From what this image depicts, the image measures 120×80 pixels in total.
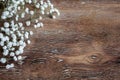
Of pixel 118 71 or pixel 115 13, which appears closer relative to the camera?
pixel 118 71

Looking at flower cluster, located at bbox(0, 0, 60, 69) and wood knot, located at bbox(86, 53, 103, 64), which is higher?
flower cluster, located at bbox(0, 0, 60, 69)

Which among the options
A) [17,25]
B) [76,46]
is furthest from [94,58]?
[17,25]

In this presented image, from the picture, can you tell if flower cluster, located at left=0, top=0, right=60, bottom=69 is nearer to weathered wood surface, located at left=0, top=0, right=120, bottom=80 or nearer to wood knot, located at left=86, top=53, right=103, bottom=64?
weathered wood surface, located at left=0, top=0, right=120, bottom=80

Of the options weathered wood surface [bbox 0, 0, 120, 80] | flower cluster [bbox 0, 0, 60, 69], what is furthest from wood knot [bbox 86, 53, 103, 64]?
flower cluster [bbox 0, 0, 60, 69]

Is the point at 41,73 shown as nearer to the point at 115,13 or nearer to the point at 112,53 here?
the point at 112,53

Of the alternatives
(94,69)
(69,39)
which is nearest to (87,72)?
(94,69)
